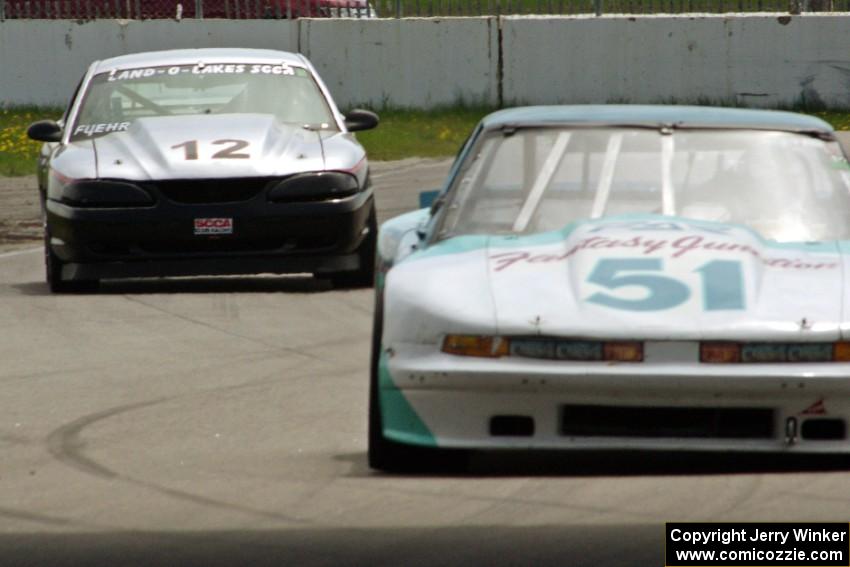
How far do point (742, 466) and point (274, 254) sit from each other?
5.37m

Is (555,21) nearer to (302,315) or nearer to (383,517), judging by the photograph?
(302,315)

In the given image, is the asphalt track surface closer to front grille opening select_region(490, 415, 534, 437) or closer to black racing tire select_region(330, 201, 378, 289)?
front grille opening select_region(490, 415, 534, 437)

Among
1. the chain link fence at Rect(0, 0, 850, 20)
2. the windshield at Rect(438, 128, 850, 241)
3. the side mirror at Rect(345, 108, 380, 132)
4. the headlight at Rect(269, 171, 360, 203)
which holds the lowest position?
the chain link fence at Rect(0, 0, 850, 20)

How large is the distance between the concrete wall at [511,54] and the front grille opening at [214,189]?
15.0 m

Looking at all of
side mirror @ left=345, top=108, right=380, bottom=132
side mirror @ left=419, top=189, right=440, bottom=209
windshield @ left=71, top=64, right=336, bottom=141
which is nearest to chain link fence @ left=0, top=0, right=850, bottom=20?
windshield @ left=71, top=64, right=336, bottom=141

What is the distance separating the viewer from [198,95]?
1231 cm

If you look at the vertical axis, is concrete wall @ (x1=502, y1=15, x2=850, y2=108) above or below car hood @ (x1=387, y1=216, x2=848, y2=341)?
below

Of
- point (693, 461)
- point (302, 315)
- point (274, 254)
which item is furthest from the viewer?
point (274, 254)

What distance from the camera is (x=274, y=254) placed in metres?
11.2

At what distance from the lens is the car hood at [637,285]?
5.74 meters

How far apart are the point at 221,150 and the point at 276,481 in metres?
5.34

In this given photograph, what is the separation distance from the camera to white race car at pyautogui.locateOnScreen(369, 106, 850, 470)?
571cm

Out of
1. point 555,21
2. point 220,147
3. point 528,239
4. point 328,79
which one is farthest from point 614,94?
point 528,239

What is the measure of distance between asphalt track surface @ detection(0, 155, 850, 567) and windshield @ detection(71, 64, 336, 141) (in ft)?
9.62
